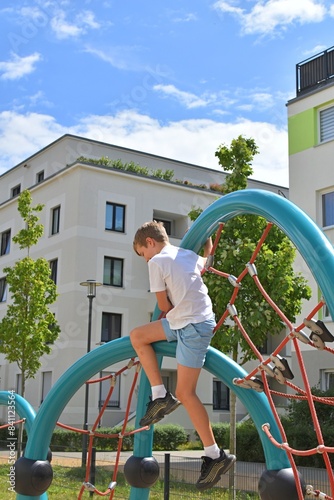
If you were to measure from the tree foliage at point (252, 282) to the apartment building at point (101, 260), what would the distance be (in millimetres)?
16045

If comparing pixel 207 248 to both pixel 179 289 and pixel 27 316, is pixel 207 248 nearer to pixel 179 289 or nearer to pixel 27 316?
pixel 179 289

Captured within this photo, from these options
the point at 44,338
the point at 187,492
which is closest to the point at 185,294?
the point at 187,492

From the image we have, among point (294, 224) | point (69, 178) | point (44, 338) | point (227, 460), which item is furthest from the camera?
point (69, 178)

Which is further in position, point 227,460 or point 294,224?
point 227,460

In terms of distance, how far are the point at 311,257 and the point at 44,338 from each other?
16.2 metres

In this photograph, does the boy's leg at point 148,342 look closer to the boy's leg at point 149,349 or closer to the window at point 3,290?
the boy's leg at point 149,349

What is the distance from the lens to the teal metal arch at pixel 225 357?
3.13 meters

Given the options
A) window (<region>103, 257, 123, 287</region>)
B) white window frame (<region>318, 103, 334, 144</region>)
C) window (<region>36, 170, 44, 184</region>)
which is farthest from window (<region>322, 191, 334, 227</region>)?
window (<region>36, 170, 44, 184</region>)

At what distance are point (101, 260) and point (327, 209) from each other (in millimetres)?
11894

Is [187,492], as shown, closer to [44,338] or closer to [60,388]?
[60,388]

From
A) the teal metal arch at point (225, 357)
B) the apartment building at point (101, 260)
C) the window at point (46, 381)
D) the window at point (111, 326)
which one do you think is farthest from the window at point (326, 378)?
the teal metal arch at point (225, 357)

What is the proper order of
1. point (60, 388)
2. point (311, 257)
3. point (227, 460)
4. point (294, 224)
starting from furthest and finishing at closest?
1. point (60, 388)
2. point (227, 460)
3. point (294, 224)
4. point (311, 257)

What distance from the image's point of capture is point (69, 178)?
30000 millimetres

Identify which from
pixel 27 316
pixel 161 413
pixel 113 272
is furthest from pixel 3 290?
pixel 161 413
